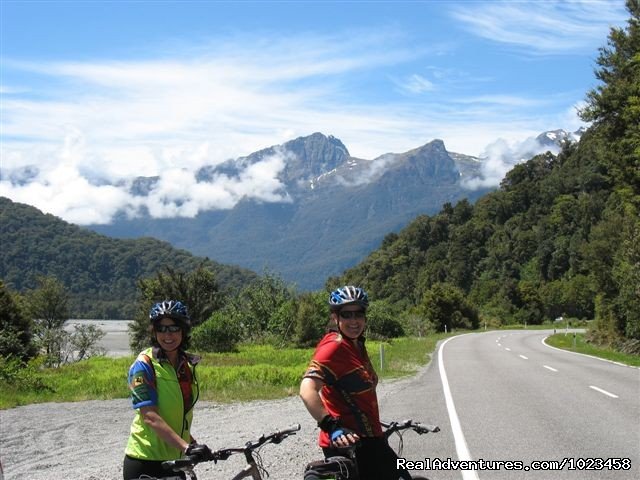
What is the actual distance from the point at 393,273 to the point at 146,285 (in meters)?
71.4

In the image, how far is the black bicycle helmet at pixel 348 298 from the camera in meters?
4.18

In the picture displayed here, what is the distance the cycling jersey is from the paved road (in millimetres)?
4122

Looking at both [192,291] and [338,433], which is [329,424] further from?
[192,291]

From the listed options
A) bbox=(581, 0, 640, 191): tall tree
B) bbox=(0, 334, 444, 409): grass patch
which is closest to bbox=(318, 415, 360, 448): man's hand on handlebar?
bbox=(0, 334, 444, 409): grass patch

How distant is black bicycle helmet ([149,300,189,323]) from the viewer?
4.38m

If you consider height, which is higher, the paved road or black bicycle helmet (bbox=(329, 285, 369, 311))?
black bicycle helmet (bbox=(329, 285, 369, 311))

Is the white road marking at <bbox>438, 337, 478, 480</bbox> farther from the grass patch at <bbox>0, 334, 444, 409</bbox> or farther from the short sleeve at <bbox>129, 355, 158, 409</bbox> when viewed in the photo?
the grass patch at <bbox>0, 334, 444, 409</bbox>

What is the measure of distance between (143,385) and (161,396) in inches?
5.6

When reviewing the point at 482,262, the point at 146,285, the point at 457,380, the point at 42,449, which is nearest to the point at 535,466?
the point at 42,449

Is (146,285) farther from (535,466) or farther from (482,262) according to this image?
(482,262)

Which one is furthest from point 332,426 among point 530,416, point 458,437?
Answer: point 530,416

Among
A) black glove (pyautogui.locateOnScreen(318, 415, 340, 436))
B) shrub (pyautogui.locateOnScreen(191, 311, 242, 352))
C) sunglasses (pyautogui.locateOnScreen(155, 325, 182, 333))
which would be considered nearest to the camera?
black glove (pyautogui.locateOnScreen(318, 415, 340, 436))

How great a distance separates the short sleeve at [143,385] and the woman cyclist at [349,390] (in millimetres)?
913

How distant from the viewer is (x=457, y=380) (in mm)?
18156
